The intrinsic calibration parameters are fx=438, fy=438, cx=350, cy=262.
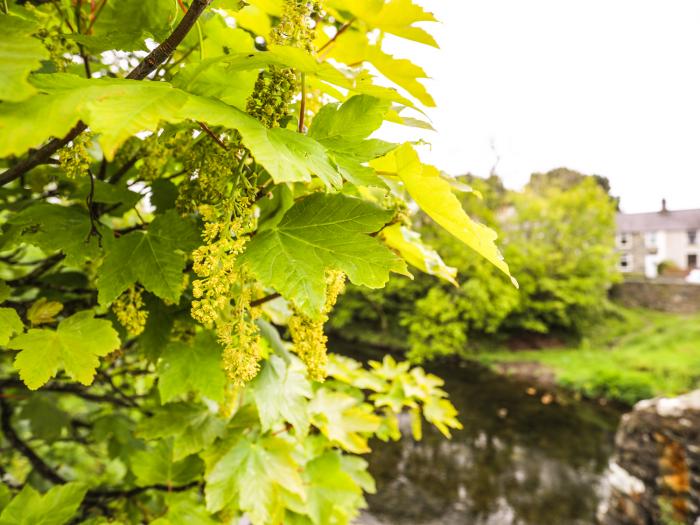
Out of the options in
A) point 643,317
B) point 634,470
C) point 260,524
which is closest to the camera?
point 260,524

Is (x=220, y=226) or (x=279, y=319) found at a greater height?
(x=220, y=226)

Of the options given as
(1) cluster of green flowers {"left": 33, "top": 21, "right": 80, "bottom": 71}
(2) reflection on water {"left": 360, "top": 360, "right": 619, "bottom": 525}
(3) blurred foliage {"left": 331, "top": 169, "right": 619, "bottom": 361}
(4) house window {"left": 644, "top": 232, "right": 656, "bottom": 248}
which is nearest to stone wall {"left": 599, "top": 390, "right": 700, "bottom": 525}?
(2) reflection on water {"left": 360, "top": 360, "right": 619, "bottom": 525}

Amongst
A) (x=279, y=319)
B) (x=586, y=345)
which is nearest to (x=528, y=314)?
(x=586, y=345)

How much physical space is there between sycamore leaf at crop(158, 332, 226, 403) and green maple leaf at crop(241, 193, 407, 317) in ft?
1.74

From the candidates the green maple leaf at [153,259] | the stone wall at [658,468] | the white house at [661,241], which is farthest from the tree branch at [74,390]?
the white house at [661,241]

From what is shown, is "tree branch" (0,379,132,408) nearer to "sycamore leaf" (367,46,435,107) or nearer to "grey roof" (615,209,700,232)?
"sycamore leaf" (367,46,435,107)

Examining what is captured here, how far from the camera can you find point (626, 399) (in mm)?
14094

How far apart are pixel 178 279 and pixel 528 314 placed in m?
22.1

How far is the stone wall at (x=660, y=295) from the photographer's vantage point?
24172 millimetres

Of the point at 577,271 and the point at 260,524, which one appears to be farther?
the point at 577,271

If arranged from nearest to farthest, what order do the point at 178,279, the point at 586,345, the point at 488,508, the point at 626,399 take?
the point at 178,279, the point at 488,508, the point at 626,399, the point at 586,345

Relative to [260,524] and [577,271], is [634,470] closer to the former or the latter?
[260,524]

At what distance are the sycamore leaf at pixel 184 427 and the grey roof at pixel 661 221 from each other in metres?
49.6

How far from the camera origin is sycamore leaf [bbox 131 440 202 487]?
5.16ft
